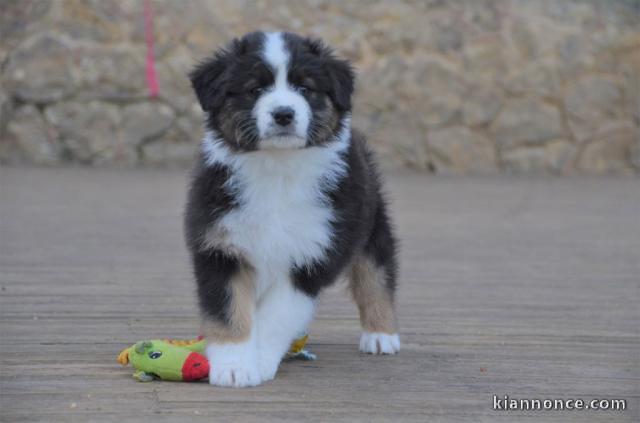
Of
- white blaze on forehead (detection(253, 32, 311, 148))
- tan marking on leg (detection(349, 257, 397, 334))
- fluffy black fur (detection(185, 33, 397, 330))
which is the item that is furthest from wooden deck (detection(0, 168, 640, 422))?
white blaze on forehead (detection(253, 32, 311, 148))

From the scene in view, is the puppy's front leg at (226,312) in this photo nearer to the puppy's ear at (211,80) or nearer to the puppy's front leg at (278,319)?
the puppy's front leg at (278,319)

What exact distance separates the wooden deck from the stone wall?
171 centimetres

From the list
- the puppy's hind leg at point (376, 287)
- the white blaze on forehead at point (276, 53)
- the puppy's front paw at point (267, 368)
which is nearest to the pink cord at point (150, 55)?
the puppy's hind leg at point (376, 287)

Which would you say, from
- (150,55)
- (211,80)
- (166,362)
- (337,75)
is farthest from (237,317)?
(150,55)

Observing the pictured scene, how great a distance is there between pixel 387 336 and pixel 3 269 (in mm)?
2786

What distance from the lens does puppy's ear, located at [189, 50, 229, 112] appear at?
13.7 feet

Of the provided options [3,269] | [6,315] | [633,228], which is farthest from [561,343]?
[633,228]

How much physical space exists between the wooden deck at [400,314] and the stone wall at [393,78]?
171cm

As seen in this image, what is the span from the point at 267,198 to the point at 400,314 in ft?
5.46

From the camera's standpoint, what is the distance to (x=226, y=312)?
4055 millimetres

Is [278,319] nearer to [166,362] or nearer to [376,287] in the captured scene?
[166,362]

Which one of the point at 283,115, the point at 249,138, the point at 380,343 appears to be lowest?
the point at 380,343

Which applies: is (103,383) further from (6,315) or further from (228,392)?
(6,315)

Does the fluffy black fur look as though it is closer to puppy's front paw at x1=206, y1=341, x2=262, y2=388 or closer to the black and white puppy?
the black and white puppy
